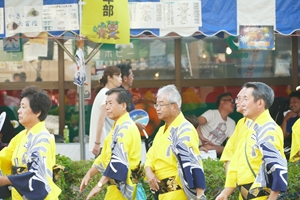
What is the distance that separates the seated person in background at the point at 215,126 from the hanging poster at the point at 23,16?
323 centimetres

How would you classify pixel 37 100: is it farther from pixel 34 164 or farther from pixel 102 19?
pixel 102 19

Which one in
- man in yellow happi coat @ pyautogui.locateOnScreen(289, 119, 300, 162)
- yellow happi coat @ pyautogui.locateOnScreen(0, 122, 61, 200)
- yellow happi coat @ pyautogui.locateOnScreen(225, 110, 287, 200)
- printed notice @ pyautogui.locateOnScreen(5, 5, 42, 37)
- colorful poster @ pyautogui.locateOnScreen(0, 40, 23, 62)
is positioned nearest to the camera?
yellow happi coat @ pyautogui.locateOnScreen(225, 110, 287, 200)

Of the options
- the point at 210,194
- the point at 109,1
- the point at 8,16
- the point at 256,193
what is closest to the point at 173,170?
the point at 256,193

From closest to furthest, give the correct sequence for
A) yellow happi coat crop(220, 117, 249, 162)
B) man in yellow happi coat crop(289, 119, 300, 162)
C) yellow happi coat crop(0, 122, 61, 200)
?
1. yellow happi coat crop(0, 122, 61, 200)
2. yellow happi coat crop(220, 117, 249, 162)
3. man in yellow happi coat crop(289, 119, 300, 162)

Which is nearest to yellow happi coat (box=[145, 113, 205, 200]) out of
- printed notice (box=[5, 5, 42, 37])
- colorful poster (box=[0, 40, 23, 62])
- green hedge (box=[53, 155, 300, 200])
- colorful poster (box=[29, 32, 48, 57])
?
A: green hedge (box=[53, 155, 300, 200])

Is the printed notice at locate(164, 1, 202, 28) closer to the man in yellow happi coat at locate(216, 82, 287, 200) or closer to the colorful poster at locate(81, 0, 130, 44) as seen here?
the colorful poster at locate(81, 0, 130, 44)

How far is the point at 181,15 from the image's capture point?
345 inches

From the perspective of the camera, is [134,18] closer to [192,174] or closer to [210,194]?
[210,194]

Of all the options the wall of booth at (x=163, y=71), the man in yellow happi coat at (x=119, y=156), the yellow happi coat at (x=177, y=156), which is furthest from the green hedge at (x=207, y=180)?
the wall of booth at (x=163, y=71)

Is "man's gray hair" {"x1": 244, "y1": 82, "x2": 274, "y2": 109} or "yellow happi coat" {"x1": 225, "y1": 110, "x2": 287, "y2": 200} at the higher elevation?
"man's gray hair" {"x1": 244, "y1": 82, "x2": 274, "y2": 109}

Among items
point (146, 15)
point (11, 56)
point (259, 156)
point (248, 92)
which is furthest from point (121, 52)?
point (259, 156)

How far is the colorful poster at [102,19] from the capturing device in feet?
28.0

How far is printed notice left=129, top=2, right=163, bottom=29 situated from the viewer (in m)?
8.77

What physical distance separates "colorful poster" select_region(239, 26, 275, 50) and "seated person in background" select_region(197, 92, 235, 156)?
1.91 meters
